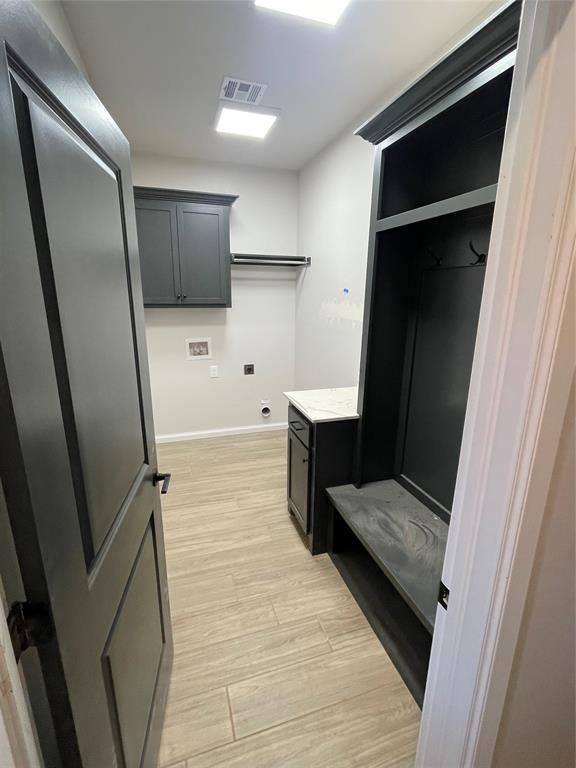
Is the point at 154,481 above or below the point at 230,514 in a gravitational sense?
above

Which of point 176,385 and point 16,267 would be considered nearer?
point 16,267

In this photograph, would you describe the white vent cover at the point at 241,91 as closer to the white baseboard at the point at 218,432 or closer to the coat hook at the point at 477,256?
the coat hook at the point at 477,256

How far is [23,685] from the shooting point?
538mm

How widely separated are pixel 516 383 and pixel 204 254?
10.6 feet

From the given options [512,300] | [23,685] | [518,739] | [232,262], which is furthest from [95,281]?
[232,262]

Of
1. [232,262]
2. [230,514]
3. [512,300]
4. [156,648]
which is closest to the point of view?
Result: [512,300]

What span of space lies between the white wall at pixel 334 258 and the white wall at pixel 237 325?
0.22m

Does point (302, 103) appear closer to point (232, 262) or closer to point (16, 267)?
point (232, 262)

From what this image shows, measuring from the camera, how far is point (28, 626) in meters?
0.52

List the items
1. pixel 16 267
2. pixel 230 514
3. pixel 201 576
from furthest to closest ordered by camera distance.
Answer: pixel 230 514
pixel 201 576
pixel 16 267

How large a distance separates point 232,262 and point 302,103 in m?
1.55

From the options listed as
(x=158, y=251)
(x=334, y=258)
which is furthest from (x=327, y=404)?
(x=158, y=251)

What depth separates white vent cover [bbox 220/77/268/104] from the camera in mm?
2111

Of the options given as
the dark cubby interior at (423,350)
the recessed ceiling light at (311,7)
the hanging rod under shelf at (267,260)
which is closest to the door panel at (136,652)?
the dark cubby interior at (423,350)
